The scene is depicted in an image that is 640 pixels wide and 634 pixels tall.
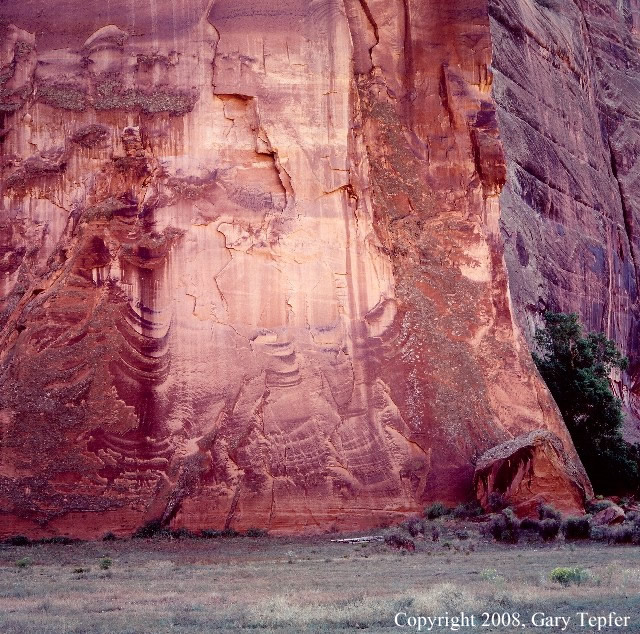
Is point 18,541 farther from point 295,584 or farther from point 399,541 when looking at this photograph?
point 295,584

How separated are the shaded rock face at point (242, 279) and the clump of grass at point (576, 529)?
8.27 ft

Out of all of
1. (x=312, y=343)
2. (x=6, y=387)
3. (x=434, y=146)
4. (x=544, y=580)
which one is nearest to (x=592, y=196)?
(x=434, y=146)

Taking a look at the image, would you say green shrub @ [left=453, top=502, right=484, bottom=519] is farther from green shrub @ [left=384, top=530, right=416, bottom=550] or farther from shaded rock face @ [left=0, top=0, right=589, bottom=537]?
green shrub @ [left=384, top=530, right=416, bottom=550]

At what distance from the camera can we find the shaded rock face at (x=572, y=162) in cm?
3884

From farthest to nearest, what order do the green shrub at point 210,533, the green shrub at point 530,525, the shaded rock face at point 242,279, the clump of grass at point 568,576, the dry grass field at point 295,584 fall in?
the shaded rock face at point 242,279 < the green shrub at point 210,533 < the green shrub at point 530,525 < the clump of grass at point 568,576 < the dry grass field at point 295,584

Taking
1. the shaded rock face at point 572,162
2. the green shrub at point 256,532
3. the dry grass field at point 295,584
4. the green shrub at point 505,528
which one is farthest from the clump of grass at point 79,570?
the shaded rock face at point 572,162

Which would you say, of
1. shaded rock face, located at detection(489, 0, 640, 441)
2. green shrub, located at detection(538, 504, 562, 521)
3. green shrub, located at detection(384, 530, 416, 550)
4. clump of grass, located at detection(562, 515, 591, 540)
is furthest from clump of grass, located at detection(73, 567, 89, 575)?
shaded rock face, located at detection(489, 0, 640, 441)

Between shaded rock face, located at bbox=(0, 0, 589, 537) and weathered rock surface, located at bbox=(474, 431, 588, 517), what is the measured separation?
633mm

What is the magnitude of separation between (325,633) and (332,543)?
932cm

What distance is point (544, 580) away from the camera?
16.4 meters

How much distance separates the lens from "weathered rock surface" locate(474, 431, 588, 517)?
23812 mm

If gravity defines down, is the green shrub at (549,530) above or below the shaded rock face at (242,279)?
below

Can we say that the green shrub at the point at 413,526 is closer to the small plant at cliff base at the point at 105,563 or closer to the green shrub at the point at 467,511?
the green shrub at the point at 467,511

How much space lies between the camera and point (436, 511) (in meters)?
23.7
